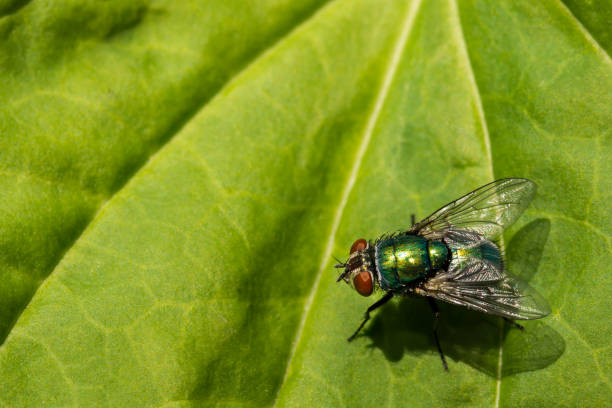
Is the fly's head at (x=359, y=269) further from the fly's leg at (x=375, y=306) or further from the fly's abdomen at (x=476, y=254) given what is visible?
the fly's abdomen at (x=476, y=254)

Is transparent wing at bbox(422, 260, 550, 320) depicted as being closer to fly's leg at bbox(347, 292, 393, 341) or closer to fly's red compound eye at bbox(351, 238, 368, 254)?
fly's leg at bbox(347, 292, 393, 341)

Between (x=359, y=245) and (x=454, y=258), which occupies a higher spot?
(x=359, y=245)

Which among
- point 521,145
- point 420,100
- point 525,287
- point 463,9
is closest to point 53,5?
point 420,100

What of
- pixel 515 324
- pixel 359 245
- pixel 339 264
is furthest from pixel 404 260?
pixel 515 324

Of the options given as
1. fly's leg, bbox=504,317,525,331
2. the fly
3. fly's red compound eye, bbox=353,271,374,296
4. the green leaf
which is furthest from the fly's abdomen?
fly's red compound eye, bbox=353,271,374,296

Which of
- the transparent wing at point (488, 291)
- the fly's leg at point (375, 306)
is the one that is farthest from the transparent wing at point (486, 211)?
the fly's leg at point (375, 306)

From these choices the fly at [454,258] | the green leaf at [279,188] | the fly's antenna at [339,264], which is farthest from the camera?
the fly's antenna at [339,264]

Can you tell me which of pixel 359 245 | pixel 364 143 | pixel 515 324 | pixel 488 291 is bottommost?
pixel 515 324

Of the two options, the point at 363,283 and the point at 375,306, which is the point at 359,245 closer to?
the point at 363,283
